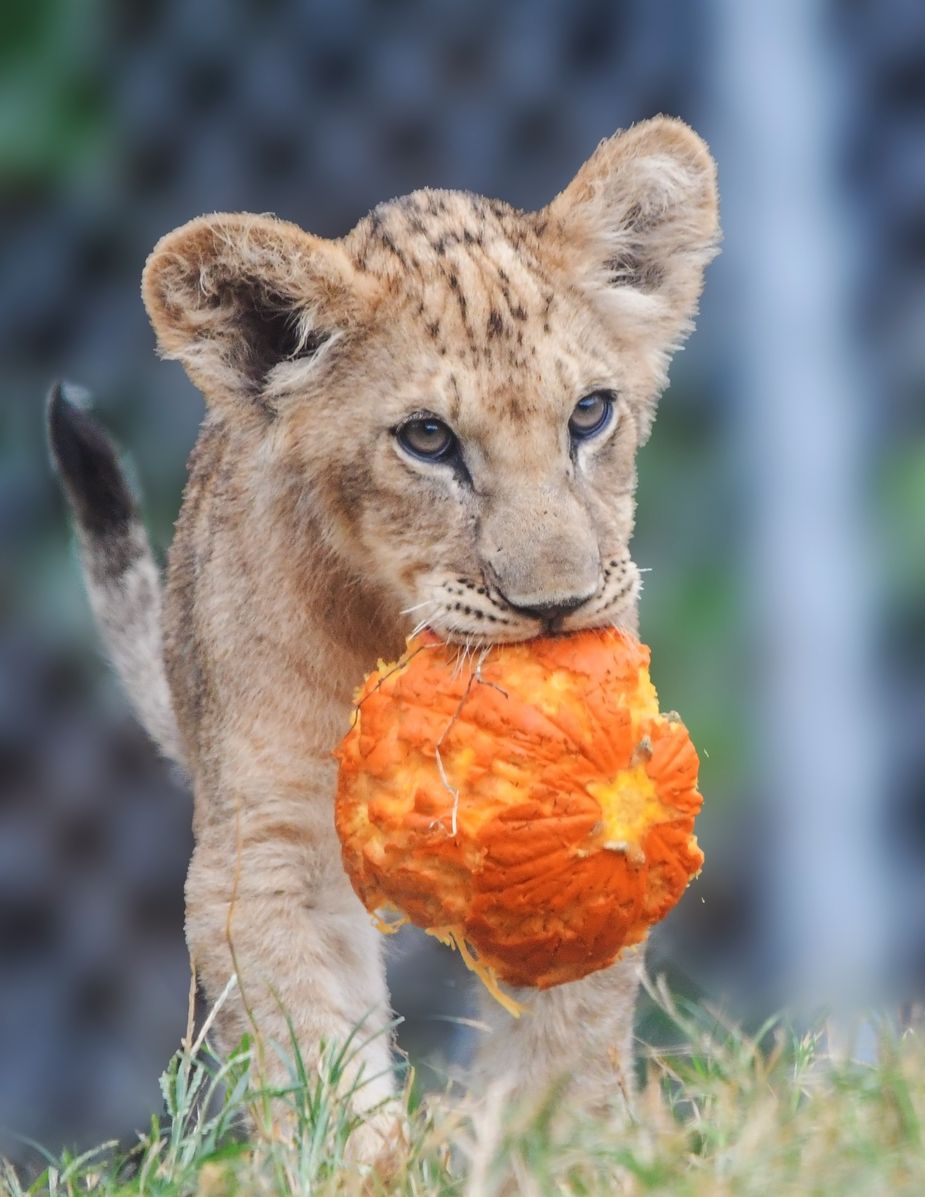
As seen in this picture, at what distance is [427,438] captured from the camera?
2.99 meters

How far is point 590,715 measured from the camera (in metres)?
2.65

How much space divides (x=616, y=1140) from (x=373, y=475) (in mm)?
1085

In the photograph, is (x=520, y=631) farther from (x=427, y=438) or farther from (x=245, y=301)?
(x=245, y=301)

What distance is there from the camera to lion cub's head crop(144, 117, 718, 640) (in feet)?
9.33

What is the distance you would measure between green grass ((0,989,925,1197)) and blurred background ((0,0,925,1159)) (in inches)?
76.4

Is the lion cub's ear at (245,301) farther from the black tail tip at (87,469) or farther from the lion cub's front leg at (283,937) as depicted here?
the black tail tip at (87,469)

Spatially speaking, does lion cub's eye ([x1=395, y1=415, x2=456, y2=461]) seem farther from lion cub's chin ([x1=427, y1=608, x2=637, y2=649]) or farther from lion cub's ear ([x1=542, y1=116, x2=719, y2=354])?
lion cub's ear ([x1=542, y1=116, x2=719, y2=354])

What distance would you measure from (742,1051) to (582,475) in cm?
85

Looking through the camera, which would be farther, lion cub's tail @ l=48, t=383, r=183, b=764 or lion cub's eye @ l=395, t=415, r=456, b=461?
lion cub's tail @ l=48, t=383, r=183, b=764

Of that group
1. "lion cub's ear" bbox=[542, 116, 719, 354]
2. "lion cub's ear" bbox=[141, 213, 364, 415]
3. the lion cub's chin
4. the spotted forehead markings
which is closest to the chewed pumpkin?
the lion cub's chin

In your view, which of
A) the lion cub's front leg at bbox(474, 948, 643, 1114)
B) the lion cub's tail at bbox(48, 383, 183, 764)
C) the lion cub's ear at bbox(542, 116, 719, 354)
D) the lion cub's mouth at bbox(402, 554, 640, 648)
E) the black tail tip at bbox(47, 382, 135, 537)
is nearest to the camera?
the lion cub's mouth at bbox(402, 554, 640, 648)

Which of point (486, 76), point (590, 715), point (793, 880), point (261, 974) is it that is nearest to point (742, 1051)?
point (590, 715)

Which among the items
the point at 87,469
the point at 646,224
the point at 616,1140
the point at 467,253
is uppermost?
the point at 646,224

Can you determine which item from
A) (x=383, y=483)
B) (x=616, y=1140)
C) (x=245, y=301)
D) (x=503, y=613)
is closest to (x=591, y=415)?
(x=383, y=483)
